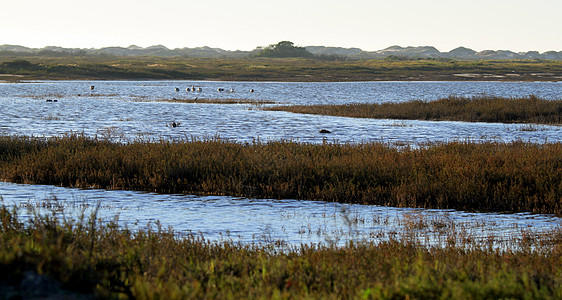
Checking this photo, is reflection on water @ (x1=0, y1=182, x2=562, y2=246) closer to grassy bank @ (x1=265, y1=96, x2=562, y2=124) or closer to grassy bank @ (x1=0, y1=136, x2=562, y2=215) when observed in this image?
grassy bank @ (x1=0, y1=136, x2=562, y2=215)

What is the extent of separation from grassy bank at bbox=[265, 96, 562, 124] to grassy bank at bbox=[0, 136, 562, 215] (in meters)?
18.2

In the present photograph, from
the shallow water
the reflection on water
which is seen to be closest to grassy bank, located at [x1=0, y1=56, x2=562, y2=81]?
the shallow water

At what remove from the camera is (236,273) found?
7082 millimetres

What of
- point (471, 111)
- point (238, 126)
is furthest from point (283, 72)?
point (238, 126)

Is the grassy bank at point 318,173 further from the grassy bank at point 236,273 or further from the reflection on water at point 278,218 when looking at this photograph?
the grassy bank at point 236,273

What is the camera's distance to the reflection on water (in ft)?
34.6

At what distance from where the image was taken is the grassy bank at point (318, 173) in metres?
13.7

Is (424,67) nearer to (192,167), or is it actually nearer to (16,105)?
(16,105)

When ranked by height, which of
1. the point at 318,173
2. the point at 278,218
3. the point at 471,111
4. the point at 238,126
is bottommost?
the point at 238,126

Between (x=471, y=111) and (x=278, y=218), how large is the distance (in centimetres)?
2798

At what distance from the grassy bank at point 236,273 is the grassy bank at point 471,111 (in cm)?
2935

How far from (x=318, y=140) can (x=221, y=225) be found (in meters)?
14.7

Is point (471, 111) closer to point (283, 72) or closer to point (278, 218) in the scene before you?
point (278, 218)

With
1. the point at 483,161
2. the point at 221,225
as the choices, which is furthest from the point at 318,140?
the point at 221,225
